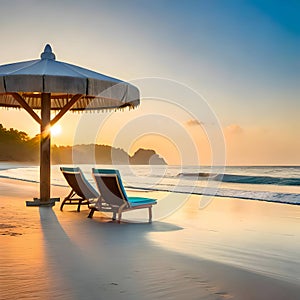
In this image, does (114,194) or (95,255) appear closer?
(95,255)

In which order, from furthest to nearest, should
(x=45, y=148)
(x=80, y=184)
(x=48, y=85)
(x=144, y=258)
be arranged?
(x=45, y=148) < (x=80, y=184) < (x=48, y=85) < (x=144, y=258)

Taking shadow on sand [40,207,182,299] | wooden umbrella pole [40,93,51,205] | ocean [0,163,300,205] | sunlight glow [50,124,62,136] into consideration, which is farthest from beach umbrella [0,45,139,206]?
ocean [0,163,300,205]

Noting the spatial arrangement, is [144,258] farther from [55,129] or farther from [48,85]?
[55,129]

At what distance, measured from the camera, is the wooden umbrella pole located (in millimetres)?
7727

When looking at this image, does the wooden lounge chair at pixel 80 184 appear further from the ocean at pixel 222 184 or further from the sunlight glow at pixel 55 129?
the ocean at pixel 222 184

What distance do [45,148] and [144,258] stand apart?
14.4 ft

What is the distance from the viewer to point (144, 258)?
3932mm

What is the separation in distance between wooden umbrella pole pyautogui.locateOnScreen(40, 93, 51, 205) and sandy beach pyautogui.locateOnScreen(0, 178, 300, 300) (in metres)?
0.87

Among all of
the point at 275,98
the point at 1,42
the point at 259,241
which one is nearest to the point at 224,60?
the point at 275,98

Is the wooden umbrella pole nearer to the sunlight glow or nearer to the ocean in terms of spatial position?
the sunlight glow

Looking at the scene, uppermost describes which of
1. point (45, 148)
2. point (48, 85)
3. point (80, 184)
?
point (48, 85)

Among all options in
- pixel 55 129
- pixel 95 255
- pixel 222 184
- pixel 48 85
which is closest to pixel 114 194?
pixel 48 85

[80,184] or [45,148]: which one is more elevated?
[45,148]

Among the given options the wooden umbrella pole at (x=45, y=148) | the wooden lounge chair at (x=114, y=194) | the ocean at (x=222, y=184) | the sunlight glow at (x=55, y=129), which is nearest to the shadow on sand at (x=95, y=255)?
the wooden lounge chair at (x=114, y=194)
